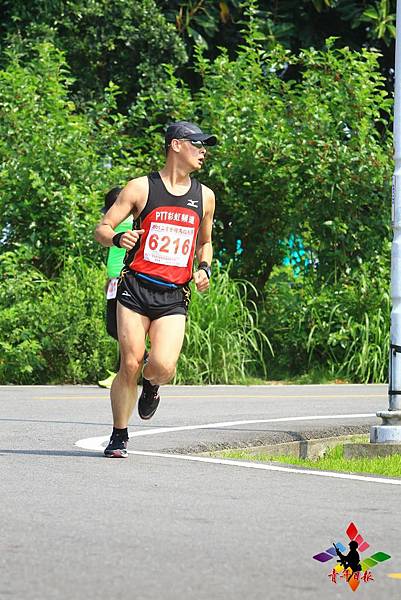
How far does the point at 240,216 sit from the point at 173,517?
13.3m

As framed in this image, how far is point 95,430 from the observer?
11.3m

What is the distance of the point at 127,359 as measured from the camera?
360 inches

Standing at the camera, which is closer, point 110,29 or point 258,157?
point 258,157

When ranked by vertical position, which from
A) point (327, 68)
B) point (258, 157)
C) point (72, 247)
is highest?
point (327, 68)

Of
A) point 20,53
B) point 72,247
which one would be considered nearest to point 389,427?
point 72,247

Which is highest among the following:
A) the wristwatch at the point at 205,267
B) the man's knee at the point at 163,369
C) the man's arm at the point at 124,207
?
the man's arm at the point at 124,207

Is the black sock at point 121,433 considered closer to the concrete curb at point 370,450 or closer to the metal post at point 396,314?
the concrete curb at point 370,450


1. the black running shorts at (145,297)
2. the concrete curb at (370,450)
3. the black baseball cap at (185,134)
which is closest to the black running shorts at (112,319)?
the black running shorts at (145,297)

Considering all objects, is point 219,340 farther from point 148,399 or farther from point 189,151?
point 189,151

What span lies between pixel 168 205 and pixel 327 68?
11.6 m

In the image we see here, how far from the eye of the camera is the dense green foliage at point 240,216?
17.8m

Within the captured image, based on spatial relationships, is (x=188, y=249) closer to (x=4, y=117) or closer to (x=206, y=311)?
(x=206, y=311)

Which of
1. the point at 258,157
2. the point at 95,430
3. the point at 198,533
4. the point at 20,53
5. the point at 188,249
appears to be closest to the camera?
the point at 198,533

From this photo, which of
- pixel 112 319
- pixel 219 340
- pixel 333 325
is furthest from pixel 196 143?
pixel 333 325
